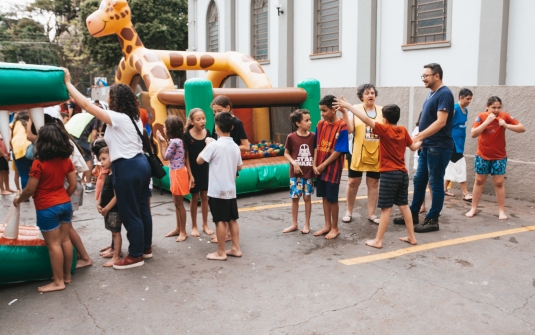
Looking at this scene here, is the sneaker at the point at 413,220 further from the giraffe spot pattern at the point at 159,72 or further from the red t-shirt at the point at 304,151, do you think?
the giraffe spot pattern at the point at 159,72

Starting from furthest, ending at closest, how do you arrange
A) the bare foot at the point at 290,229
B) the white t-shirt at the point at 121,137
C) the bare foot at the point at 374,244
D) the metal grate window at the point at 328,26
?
the metal grate window at the point at 328,26 → the bare foot at the point at 290,229 → the bare foot at the point at 374,244 → the white t-shirt at the point at 121,137

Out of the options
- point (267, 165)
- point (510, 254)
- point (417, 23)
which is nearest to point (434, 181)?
point (510, 254)

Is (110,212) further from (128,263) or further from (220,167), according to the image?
(220,167)

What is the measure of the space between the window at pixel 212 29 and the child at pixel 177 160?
14137 mm

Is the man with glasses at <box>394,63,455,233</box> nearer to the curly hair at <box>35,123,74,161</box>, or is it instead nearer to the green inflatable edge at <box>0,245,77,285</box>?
the curly hair at <box>35,123,74,161</box>

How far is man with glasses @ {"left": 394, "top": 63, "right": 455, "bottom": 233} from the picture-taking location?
18.4ft

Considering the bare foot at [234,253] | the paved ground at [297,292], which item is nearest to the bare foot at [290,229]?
the paved ground at [297,292]

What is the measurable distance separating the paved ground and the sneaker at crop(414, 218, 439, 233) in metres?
0.11

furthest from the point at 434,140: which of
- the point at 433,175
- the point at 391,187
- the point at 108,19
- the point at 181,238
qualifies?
the point at 108,19

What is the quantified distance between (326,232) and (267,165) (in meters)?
2.67

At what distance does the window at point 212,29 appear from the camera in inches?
752

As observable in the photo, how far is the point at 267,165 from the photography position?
8.36 metres

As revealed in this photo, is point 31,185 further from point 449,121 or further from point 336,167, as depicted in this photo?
point 449,121

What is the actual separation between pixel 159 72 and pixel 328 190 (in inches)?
201
